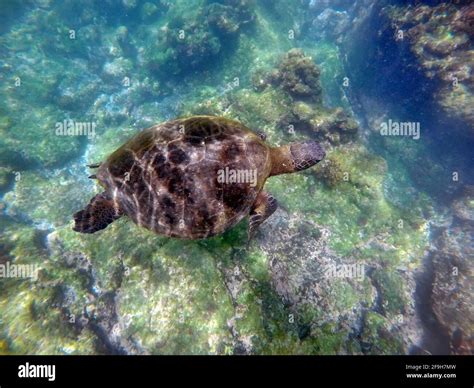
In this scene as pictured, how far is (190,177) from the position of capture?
4902mm

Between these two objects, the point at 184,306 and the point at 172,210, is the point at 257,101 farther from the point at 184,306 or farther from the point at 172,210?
the point at 184,306

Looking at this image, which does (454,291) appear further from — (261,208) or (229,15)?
(229,15)

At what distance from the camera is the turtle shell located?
494 centimetres

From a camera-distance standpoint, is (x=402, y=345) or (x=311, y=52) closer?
(x=402, y=345)

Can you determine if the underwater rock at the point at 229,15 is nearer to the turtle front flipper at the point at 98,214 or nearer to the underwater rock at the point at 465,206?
the turtle front flipper at the point at 98,214

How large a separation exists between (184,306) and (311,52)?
63.6 feet

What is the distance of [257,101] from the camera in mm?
11172

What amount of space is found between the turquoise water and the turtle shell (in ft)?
5.41

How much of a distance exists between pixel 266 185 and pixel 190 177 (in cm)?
439

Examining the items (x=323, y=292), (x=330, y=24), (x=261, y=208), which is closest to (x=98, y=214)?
(x=261, y=208)

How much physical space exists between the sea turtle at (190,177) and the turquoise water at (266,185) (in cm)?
163

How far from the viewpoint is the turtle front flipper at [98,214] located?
5875 millimetres

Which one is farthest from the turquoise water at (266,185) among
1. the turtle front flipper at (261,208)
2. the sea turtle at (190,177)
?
the sea turtle at (190,177)
